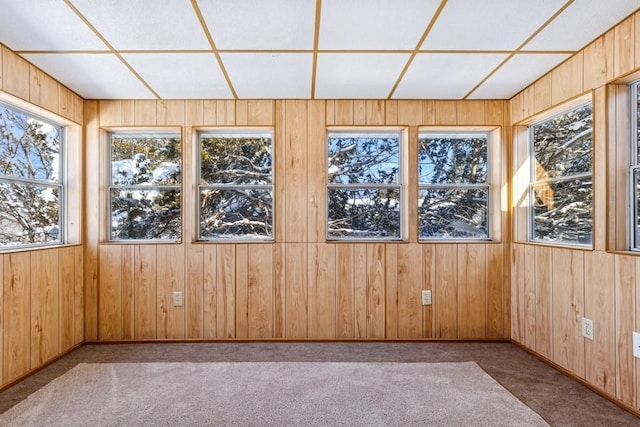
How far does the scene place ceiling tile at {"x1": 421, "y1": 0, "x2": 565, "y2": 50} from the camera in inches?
79.4

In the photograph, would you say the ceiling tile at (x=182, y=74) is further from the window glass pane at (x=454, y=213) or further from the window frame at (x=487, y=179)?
the window glass pane at (x=454, y=213)

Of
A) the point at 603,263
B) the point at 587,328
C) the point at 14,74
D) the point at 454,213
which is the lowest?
the point at 587,328

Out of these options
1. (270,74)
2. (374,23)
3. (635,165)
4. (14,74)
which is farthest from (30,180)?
(635,165)

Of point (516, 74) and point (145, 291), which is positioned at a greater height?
point (516, 74)

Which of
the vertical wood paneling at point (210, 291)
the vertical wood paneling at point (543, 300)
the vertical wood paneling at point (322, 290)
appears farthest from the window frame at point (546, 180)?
the vertical wood paneling at point (210, 291)

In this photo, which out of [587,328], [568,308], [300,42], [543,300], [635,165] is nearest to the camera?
[635,165]

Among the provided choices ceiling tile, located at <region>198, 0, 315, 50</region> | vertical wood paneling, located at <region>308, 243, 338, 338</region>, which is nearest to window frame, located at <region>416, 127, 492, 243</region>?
vertical wood paneling, located at <region>308, 243, 338, 338</region>

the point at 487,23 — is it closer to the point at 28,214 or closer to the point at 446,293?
the point at 446,293

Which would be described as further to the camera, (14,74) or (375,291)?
(375,291)

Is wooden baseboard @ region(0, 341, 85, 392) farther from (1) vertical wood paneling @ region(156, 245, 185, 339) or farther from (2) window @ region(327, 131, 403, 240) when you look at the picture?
(2) window @ region(327, 131, 403, 240)

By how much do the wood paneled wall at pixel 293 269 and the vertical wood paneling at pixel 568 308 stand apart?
665 mm

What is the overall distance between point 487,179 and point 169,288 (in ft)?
11.2

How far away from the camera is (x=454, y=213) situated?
12.0ft

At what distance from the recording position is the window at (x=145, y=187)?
360 cm
